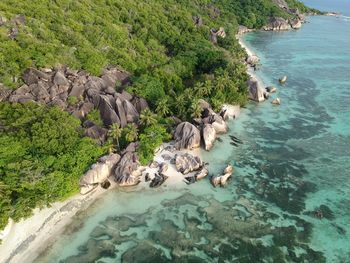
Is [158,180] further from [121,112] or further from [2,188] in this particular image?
[2,188]

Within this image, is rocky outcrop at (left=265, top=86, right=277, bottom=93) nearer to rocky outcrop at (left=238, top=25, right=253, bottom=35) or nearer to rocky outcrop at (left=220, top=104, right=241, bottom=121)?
rocky outcrop at (left=220, top=104, right=241, bottom=121)

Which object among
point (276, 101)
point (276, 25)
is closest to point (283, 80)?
point (276, 101)

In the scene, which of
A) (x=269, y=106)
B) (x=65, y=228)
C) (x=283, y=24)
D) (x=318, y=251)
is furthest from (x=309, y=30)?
(x=65, y=228)

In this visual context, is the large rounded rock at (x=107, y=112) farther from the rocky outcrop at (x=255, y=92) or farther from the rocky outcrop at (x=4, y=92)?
the rocky outcrop at (x=255, y=92)

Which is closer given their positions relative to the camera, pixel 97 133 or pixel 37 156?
pixel 37 156

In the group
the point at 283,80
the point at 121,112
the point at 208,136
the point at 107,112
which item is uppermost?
the point at 107,112

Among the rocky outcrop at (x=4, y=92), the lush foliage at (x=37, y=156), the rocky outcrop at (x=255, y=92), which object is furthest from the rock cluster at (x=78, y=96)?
the rocky outcrop at (x=255, y=92)

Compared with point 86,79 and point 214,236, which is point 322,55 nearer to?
point 86,79

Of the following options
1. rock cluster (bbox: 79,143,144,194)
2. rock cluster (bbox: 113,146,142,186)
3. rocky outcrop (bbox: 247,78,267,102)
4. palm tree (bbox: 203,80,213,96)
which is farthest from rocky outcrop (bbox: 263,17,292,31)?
rock cluster (bbox: 79,143,144,194)
